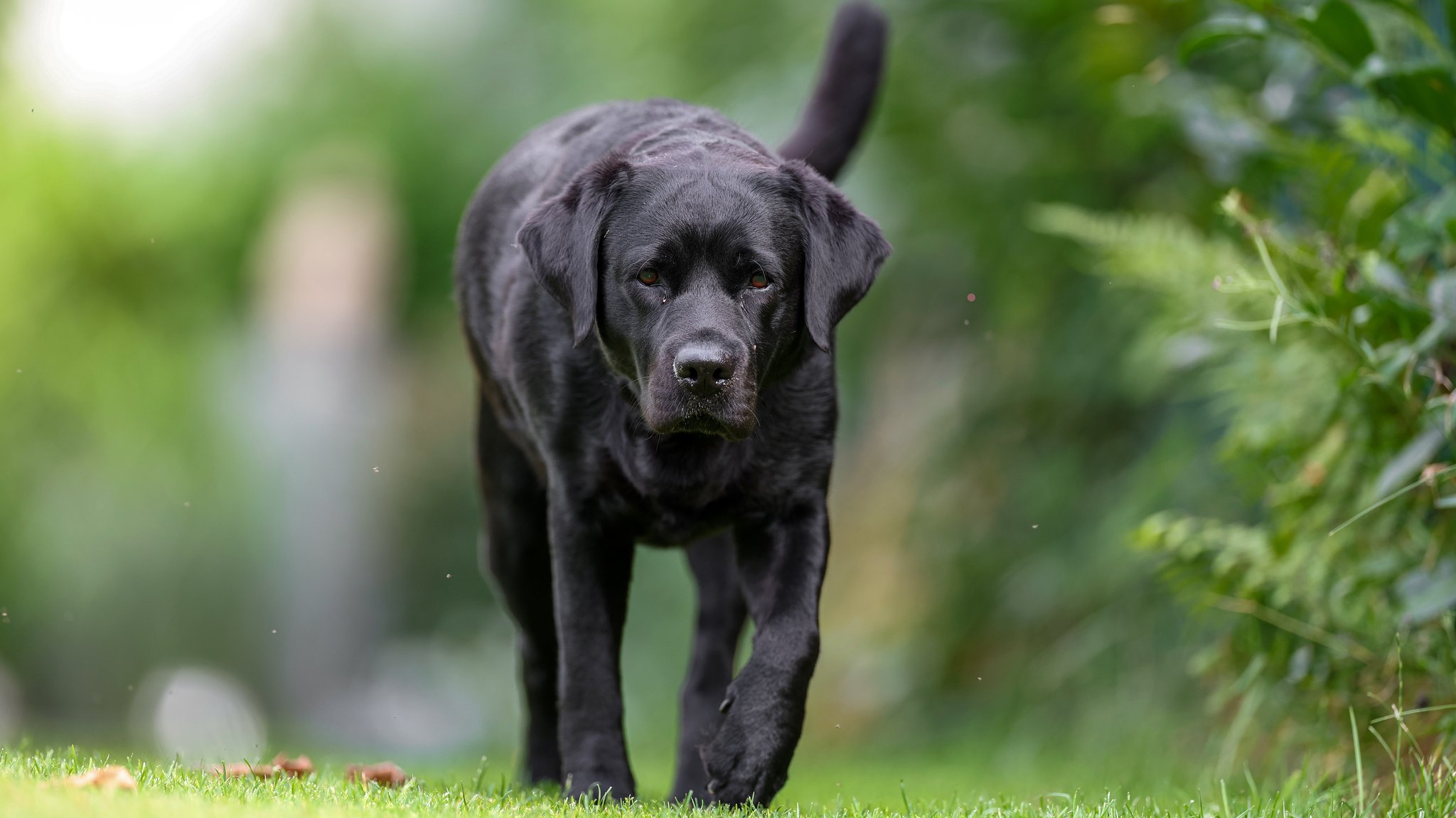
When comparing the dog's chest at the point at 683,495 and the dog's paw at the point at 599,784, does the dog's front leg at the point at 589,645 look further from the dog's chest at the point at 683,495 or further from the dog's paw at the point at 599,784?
the dog's chest at the point at 683,495

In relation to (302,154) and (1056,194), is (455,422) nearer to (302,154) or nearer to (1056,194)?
(302,154)

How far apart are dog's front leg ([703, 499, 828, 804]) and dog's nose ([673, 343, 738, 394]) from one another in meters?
0.48

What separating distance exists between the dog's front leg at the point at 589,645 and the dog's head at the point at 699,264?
35 centimetres

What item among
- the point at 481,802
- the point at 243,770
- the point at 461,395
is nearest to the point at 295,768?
the point at 243,770

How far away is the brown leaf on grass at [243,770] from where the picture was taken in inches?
123

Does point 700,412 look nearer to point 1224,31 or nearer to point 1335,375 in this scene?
point 1224,31

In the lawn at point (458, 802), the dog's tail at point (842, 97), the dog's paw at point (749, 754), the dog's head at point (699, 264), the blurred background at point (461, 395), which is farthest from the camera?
the blurred background at point (461, 395)

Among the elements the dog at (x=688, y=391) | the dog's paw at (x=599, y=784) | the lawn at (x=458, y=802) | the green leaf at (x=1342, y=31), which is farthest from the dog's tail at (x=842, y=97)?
the dog's paw at (x=599, y=784)

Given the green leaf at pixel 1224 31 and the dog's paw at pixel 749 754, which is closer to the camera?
the dog's paw at pixel 749 754

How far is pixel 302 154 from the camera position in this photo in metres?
15.8

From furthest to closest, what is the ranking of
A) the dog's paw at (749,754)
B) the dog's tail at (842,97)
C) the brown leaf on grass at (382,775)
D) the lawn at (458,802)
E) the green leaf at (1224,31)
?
the dog's tail at (842,97) < the green leaf at (1224,31) < the brown leaf on grass at (382,775) < the dog's paw at (749,754) < the lawn at (458,802)

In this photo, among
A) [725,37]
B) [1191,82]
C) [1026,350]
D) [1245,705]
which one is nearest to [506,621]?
[725,37]

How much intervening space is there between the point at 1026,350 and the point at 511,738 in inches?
207

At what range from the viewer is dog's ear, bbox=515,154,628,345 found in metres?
3.26
